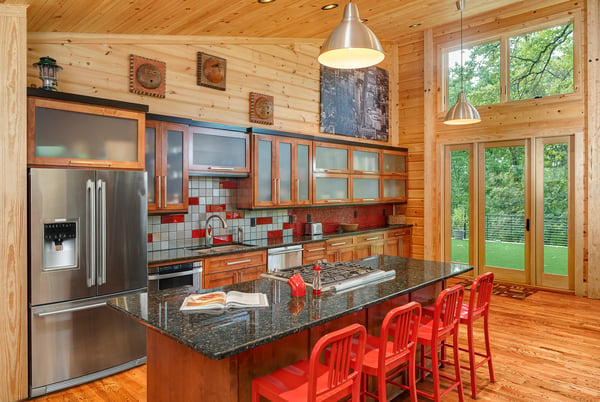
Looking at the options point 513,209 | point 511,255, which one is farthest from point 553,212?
point 511,255

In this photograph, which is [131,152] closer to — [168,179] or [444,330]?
[168,179]

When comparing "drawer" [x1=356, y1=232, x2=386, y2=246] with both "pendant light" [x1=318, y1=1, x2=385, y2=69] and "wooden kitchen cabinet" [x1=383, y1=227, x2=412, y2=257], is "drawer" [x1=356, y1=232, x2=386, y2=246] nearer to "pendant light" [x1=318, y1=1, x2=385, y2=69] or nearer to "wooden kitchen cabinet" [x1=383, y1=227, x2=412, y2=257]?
"wooden kitchen cabinet" [x1=383, y1=227, x2=412, y2=257]

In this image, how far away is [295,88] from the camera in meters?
5.66

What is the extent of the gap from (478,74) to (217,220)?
4.78m

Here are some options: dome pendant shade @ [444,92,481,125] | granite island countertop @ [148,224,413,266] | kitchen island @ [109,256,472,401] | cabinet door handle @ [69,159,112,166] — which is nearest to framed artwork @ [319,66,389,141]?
granite island countertop @ [148,224,413,266]

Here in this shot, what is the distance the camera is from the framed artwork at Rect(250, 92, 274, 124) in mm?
5102

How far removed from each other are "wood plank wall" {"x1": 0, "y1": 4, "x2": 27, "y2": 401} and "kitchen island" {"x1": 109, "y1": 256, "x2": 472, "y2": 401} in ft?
3.77

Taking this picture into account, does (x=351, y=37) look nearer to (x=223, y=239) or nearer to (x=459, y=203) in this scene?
(x=223, y=239)

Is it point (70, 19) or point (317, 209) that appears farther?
point (317, 209)

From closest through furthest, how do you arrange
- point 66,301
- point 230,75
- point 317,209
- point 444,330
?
1. point 444,330
2. point 66,301
3. point 230,75
4. point 317,209

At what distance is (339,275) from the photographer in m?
2.78

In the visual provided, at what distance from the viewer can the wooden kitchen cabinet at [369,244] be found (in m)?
5.84

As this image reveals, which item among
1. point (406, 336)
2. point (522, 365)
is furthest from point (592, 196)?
point (406, 336)

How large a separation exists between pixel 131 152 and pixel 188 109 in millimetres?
1225
